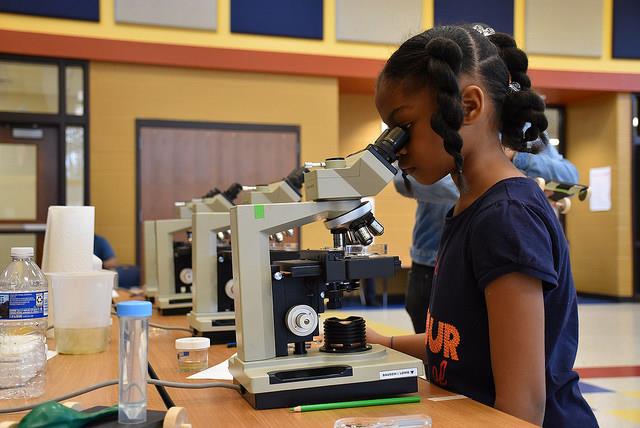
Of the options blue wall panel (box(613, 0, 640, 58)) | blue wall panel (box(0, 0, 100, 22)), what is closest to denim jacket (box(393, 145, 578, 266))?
blue wall panel (box(0, 0, 100, 22))

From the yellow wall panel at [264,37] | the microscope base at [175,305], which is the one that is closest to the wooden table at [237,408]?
the microscope base at [175,305]

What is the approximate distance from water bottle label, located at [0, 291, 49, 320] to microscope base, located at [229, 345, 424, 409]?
19.3 inches

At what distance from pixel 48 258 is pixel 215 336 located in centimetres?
57

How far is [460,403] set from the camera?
3.86 ft

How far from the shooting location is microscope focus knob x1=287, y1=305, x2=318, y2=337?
1272 millimetres

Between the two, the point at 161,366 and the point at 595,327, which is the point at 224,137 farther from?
the point at 161,366

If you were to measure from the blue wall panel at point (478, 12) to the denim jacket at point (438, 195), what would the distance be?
19.3 ft

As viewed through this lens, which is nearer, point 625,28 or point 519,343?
point 519,343

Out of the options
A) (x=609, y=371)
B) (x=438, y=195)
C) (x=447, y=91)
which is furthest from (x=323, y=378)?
(x=609, y=371)

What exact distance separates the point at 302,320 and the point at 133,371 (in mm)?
405

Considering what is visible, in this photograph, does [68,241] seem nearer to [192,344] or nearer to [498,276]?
[192,344]

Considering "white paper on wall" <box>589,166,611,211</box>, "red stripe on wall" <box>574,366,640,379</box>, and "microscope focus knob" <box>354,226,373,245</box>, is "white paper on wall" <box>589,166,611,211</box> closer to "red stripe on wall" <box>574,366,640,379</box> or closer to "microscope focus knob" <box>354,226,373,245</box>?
"red stripe on wall" <box>574,366,640,379</box>

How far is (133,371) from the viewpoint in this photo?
0.96 meters

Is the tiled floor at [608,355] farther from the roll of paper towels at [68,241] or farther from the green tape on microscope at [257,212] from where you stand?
the green tape on microscope at [257,212]
